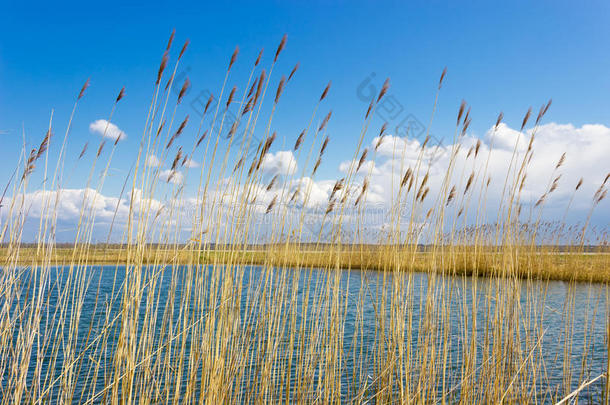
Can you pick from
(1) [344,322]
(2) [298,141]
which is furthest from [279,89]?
(1) [344,322]

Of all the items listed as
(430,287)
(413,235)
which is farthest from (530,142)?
(430,287)

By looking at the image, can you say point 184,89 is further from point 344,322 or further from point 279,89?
point 344,322

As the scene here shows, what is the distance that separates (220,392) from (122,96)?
4.73 ft

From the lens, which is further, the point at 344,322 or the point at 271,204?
the point at 344,322

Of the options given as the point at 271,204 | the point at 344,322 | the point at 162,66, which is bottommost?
the point at 344,322

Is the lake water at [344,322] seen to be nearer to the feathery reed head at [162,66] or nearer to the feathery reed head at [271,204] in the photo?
the feathery reed head at [271,204]

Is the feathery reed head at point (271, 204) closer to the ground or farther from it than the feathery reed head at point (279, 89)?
closer to the ground

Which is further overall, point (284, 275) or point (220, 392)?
point (284, 275)

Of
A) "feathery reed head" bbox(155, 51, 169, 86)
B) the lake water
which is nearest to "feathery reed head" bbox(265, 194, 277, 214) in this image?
the lake water

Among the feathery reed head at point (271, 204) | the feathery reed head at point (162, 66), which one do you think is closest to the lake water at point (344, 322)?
the feathery reed head at point (271, 204)

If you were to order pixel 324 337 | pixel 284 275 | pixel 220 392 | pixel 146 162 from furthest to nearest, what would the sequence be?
pixel 324 337, pixel 284 275, pixel 220 392, pixel 146 162

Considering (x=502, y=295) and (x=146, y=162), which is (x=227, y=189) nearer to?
(x=146, y=162)

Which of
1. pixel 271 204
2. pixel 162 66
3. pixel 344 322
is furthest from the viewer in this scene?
pixel 344 322

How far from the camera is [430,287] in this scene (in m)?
2.24
